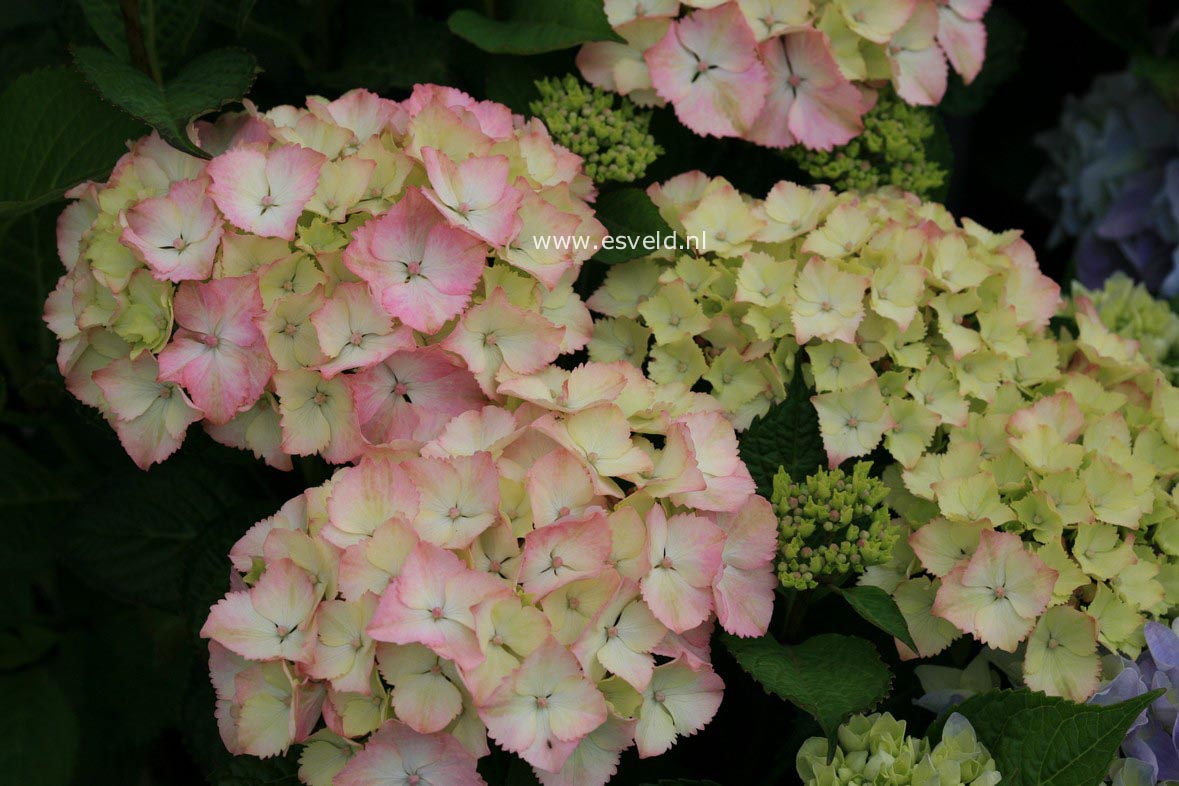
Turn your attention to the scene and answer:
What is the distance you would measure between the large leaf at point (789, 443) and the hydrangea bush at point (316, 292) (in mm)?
165

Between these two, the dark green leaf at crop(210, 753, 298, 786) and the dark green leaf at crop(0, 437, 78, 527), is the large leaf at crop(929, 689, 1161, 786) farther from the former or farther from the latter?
the dark green leaf at crop(0, 437, 78, 527)

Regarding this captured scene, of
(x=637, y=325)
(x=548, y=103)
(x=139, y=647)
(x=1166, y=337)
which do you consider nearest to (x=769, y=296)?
(x=637, y=325)

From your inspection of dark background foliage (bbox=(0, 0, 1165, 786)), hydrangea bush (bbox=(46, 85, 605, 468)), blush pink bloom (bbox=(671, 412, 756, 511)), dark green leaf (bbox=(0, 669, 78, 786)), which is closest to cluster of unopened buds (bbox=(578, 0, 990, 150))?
dark background foliage (bbox=(0, 0, 1165, 786))

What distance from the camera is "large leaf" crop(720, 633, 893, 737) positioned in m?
0.71

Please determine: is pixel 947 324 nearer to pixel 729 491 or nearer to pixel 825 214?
pixel 825 214

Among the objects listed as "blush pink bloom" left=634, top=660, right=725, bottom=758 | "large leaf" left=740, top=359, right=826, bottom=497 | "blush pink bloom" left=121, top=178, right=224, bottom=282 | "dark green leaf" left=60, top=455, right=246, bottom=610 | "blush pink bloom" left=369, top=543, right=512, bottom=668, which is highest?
"blush pink bloom" left=121, top=178, right=224, bottom=282

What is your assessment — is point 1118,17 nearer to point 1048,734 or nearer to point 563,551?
point 1048,734

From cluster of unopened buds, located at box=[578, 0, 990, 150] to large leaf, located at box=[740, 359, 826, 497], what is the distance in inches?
10.4

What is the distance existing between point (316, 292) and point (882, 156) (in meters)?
0.59

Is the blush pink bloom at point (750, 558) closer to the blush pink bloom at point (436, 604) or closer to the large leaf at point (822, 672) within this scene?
the large leaf at point (822, 672)

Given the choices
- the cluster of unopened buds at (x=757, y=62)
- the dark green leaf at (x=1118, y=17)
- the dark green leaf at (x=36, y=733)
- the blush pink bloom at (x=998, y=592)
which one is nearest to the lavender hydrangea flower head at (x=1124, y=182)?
the dark green leaf at (x=1118, y=17)

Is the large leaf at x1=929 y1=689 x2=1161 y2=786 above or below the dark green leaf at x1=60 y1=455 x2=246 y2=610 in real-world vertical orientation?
above

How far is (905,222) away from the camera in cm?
93

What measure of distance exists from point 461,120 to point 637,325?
0.72ft
